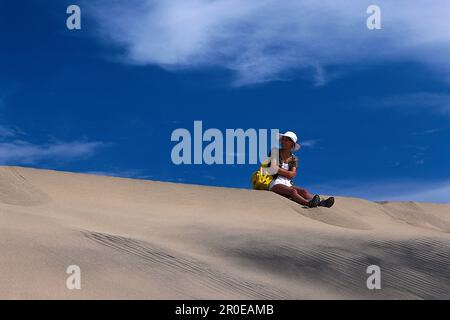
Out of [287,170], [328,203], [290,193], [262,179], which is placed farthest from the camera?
[262,179]

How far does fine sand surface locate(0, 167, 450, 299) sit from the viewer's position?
3869 millimetres

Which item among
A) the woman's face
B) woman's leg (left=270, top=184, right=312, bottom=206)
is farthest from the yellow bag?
the woman's face

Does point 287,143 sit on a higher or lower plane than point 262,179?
higher

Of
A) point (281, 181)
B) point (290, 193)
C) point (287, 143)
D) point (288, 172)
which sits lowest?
point (290, 193)

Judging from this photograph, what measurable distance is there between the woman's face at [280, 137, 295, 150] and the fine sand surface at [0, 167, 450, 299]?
7.80 ft

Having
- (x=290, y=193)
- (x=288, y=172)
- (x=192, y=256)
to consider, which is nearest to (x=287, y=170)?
(x=288, y=172)

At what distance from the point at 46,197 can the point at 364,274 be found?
3907 mm

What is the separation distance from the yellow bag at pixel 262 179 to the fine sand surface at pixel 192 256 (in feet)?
7.24

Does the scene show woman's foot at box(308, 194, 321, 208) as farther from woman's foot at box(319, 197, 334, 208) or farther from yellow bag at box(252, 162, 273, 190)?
yellow bag at box(252, 162, 273, 190)

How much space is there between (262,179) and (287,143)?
2.20ft

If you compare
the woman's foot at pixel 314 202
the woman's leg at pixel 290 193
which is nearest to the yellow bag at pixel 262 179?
the woman's leg at pixel 290 193

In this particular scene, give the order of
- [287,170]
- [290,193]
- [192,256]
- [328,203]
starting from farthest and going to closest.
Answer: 1. [287,170]
2. [290,193]
3. [328,203]
4. [192,256]

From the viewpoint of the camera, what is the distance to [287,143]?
848 cm

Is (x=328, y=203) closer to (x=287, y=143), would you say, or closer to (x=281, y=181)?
(x=281, y=181)
